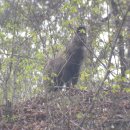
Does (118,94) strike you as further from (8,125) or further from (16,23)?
(16,23)

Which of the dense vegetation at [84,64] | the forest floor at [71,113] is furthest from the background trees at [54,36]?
the forest floor at [71,113]

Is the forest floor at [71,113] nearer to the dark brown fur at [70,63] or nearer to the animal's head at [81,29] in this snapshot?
the animal's head at [81,29]

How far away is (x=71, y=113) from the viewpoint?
8.61 meters

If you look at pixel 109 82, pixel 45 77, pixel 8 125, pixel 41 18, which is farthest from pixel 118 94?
pixel 41 18

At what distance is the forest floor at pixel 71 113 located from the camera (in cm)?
793

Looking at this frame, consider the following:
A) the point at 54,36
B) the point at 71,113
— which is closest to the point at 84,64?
the point at 54,36

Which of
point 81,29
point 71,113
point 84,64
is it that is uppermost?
point 81,29

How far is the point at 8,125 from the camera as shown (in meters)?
9.21

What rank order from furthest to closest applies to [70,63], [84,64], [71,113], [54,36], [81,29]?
[84,64] → [70,63] → [54,36] → [81,29] → [71,113]

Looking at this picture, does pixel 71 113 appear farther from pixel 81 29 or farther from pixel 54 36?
pixel 54 36

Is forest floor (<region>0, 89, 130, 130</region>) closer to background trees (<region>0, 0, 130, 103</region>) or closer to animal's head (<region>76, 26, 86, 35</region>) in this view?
background trees (<region>0, 0, 130, 103</region>)

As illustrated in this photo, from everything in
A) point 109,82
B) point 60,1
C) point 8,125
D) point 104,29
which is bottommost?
point 8,125

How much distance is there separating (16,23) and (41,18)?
3.78 ft

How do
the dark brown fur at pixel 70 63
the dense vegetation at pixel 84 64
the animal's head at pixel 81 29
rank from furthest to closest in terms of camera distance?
the dark brown fur at pixel 70 63
the animal's head at pixel 81 29
the dense vegetation at pixel 84 64
